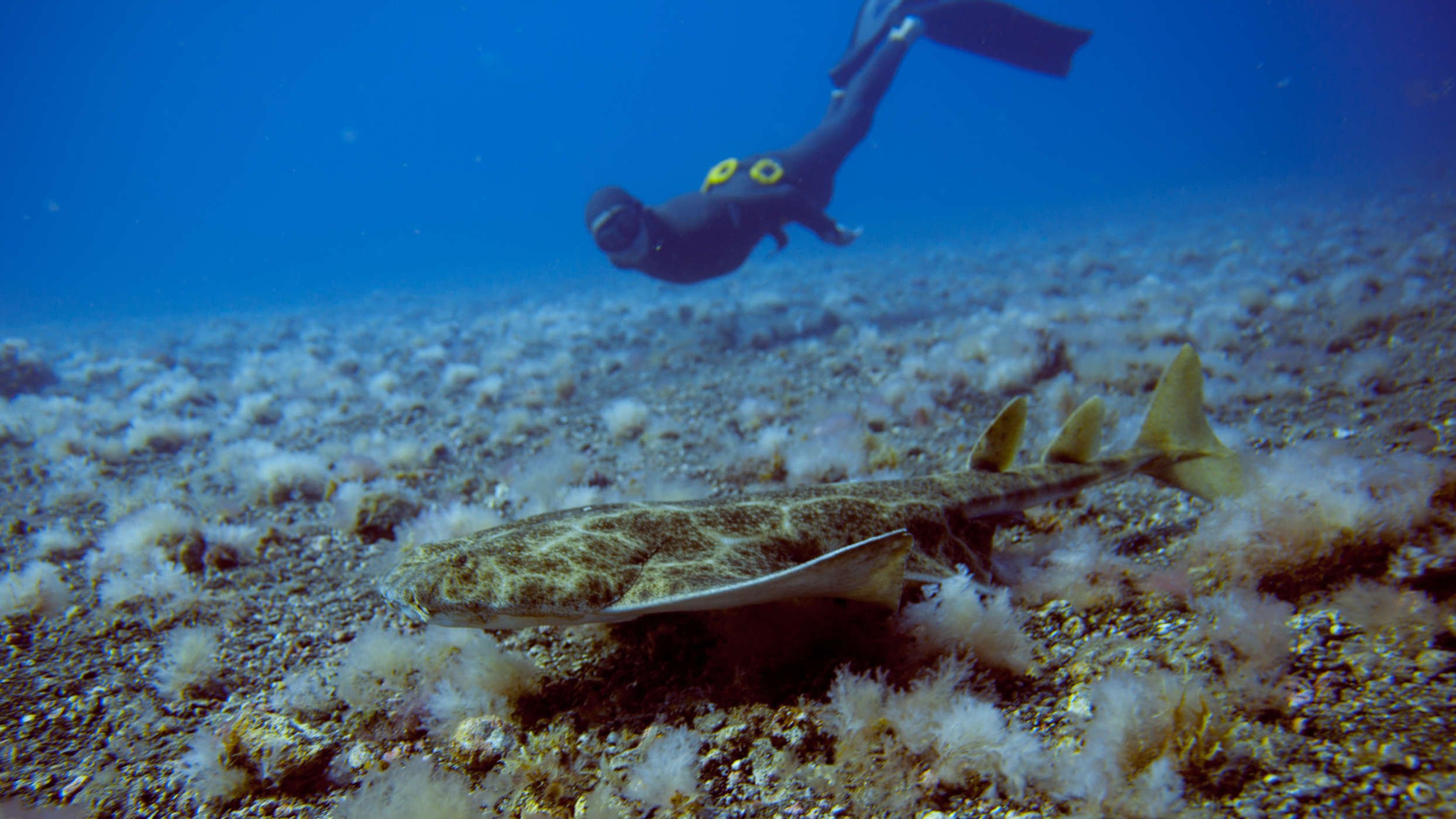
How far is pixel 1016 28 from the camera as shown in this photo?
18.1m

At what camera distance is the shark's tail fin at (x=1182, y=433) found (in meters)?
4.12

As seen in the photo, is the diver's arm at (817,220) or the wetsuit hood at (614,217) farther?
the diver's arm at (817,220)

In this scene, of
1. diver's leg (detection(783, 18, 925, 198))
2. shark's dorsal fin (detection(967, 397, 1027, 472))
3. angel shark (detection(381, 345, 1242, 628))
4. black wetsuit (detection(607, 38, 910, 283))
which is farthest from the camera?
diver's leg (detection(783, 18, 925, 198))

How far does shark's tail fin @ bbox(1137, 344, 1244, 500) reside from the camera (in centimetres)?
412

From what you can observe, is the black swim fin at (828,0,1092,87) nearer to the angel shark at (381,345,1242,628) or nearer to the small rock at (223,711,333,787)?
the angel shark at (381,345,1242,628)

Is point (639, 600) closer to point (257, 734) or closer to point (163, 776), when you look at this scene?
point (257, 734)

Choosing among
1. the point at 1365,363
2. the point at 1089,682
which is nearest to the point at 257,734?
the point at 1089,682

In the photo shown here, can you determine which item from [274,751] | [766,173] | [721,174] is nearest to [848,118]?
[766,173]

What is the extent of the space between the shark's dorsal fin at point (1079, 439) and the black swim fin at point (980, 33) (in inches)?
726

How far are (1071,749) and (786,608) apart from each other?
1.37 m

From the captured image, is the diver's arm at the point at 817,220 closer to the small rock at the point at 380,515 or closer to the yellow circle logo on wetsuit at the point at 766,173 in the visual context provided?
the yellow circle logo on wetsuit at the point at 766,173

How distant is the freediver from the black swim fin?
27 millimetres

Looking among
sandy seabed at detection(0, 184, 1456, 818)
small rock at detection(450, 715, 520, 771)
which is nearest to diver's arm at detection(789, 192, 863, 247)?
sandy seabed at detection(0, 184, 1456, 818)

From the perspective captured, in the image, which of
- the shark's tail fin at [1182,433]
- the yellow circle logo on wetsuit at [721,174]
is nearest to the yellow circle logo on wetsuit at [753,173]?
the yellow circle logo on wetsuit at [721,174]
